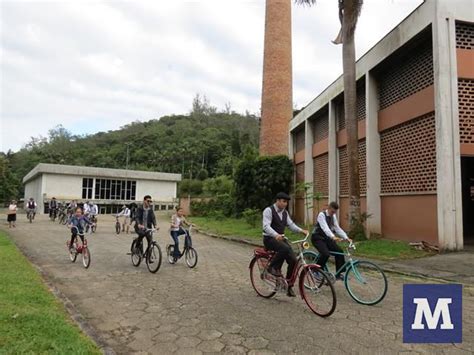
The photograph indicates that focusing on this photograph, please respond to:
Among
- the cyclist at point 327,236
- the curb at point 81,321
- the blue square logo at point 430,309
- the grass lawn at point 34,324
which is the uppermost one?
the cyclist at point 327,236

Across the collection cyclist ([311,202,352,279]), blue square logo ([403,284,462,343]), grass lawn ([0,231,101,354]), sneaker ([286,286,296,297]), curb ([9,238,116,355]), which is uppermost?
cyclist ([311,202,352,279])

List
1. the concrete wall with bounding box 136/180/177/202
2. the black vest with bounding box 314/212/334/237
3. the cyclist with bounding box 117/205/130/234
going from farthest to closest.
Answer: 1. the concrete wall with bounding box 136/180/177/202
2. the cyclist with bounding box 117/205/130/234
3. the black vest with bounding box 314/212/334/237

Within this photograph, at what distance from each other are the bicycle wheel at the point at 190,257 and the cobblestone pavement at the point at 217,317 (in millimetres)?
545

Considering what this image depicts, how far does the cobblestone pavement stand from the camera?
464 cm

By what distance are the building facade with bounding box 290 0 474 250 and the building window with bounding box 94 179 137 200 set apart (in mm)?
35479

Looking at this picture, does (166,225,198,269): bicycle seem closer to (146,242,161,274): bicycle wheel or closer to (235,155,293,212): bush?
(146,242,161,274): bicycle wheel

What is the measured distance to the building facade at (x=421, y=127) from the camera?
1151cm

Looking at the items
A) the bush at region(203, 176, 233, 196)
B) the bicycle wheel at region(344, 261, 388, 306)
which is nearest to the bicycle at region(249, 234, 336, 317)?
the bicycle wheel at region(344, 261, 388, 306)

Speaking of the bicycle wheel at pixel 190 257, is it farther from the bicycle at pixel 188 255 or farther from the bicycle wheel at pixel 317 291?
the bicycle wheel at pixel 317 291

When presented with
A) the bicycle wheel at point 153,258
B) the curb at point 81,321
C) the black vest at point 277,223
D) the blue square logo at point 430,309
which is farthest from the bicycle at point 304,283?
the bicycle wheel at point 153,258

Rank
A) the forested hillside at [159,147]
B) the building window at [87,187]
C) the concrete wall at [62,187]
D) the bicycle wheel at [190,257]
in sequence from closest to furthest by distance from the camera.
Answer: the bicycle wheel at [190,257], the concrete wall at [62,187], the building window at [87,187], the forested hillside at [159,147]

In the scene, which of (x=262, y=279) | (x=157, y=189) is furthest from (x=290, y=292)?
(x=157, y=189)

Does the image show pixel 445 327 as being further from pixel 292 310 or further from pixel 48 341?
pixel 48 341

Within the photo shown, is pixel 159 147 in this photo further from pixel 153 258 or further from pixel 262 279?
pixel 262 279
